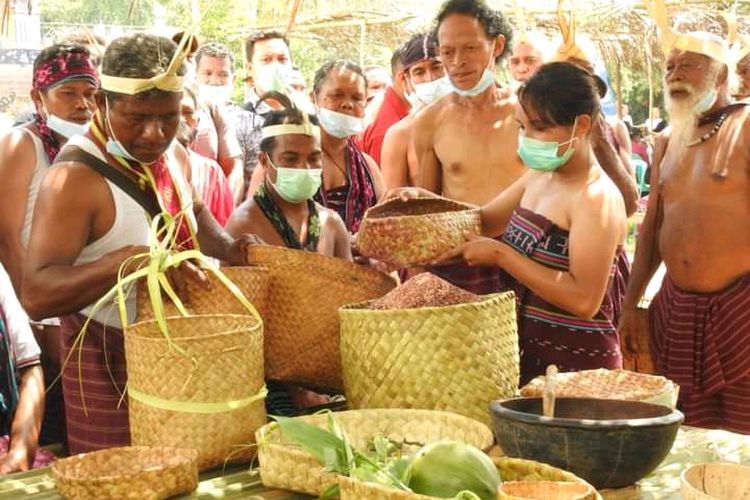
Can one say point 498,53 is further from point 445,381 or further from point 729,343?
point 445,381

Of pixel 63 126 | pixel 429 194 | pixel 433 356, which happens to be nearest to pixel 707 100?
pixel 429 194

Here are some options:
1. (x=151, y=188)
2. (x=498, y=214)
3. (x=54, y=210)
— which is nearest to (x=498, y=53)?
(x=498, y=214)

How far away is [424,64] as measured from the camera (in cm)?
554

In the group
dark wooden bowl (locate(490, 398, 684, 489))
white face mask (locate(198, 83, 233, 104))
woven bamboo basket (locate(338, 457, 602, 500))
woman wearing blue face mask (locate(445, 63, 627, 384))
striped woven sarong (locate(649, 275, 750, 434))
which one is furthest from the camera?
white face mask (locate(198, 83, 233, 104))

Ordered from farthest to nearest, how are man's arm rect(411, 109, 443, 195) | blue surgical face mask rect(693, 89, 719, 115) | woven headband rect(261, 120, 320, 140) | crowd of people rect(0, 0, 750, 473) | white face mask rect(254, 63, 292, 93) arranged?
white face mask rect(254, 63, 292, 93), man's arm rect(411, 109, 443, 195), blue surgical face mask rect(693, 89, 719, 115), woven headband rect(261, 120, 320, 140), crowd of people rect(0, 0, 750, 473)

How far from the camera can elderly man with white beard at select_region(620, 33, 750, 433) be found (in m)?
3.80

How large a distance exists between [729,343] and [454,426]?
6.89ft

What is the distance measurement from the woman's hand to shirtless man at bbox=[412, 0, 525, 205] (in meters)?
1.22

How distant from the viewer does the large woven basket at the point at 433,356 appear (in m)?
2.14

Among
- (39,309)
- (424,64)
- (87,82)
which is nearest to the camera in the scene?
(39,309)

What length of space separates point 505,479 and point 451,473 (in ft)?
0.54

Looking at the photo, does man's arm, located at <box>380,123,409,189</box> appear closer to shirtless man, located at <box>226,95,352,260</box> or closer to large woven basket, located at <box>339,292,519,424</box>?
shirtless man, located at <box>226,95,352,260</box>

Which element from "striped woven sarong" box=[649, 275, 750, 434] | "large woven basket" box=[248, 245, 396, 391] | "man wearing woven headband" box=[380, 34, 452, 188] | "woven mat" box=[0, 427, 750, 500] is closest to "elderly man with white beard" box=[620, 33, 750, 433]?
"striped woven sarong" box=[649, 275, 750, 434]

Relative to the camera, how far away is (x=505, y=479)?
1729 mm
